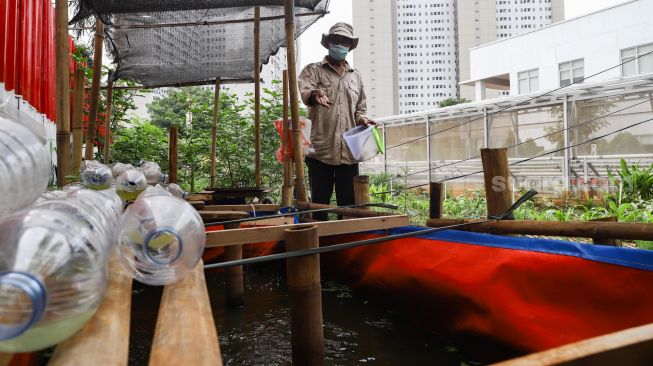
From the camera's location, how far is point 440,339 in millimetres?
2445

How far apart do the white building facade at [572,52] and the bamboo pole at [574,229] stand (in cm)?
1297

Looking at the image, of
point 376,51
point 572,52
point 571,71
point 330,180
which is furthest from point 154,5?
point 376,51

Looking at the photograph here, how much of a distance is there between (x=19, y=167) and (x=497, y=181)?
7.75ft

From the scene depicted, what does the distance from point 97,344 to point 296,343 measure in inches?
47.0

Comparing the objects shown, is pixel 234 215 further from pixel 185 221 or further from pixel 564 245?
pixel 564 245

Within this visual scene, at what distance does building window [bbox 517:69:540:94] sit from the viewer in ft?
67.3

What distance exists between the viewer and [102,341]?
0.91 m

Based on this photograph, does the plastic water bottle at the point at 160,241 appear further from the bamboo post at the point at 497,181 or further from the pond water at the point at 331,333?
the bamboo post at the point at 497,181

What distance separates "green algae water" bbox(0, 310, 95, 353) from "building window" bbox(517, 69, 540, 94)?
2250 cm

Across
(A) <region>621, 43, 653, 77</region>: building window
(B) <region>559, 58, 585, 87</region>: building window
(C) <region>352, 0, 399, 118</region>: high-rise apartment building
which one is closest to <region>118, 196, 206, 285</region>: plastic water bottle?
(A) <region>621, 43, 653, 77</region>: building window

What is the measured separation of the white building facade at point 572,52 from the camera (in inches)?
611

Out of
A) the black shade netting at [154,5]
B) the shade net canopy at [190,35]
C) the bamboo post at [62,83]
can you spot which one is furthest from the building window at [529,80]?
the bamboo post at [62,83]

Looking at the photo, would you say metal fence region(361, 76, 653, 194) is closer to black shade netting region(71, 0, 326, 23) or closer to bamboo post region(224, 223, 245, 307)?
black shade netting region(71, 0, 326, 23)

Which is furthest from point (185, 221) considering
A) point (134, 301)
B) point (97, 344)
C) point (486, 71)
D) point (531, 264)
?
A: point (486, 71)
